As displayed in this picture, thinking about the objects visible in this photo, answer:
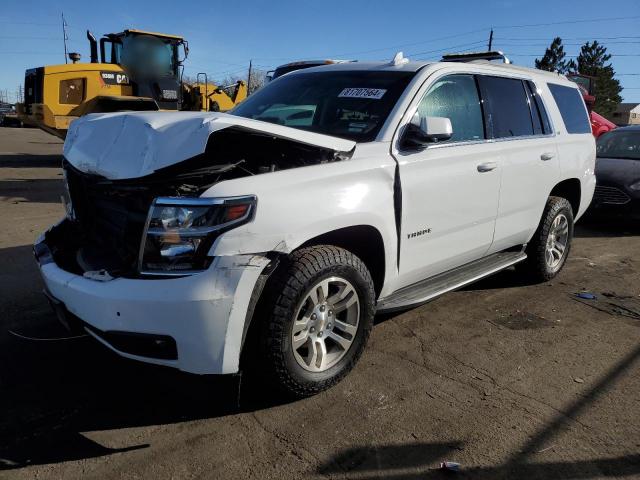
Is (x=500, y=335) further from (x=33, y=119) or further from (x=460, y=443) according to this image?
(x=33, y=119)

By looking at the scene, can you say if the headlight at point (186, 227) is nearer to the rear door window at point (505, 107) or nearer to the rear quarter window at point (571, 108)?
the rear door window at point (505, 107)

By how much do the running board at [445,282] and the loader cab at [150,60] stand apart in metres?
11.8

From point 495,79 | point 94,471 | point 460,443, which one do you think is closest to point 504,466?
point 460,443

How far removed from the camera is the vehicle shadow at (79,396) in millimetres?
2713

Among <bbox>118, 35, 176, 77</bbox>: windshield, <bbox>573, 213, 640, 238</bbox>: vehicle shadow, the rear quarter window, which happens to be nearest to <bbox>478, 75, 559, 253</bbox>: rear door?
the rear quarter window

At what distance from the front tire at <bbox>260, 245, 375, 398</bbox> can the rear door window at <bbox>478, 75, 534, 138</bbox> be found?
1.99 m

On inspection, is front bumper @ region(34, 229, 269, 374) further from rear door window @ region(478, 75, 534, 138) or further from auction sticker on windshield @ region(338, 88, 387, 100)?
rear door window @ region(478, 75, 534, 138)

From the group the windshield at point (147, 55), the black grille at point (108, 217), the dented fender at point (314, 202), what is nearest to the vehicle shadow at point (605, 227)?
the dented fender at point (314, 202)

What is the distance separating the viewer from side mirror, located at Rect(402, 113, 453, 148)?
11.1 ft

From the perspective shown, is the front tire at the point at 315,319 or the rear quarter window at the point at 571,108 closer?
the front tire at the point at 315,319

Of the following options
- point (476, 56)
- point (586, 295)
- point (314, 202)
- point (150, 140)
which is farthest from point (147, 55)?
point (314, 202)

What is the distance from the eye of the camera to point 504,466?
263 centimetres

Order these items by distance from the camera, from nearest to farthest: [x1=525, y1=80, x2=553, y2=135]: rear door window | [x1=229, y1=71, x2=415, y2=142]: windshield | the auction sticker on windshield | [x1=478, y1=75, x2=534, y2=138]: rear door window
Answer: [x1=229, y1=71, x2=415, y2=142]: windshield, the auction sticker on windshield, [x1=478, y1=75, x2=534, y2=138]: rear door window, [x1=525, y1=80, x2=553, y2=135]: rear door window

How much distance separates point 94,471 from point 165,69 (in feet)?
44.5
